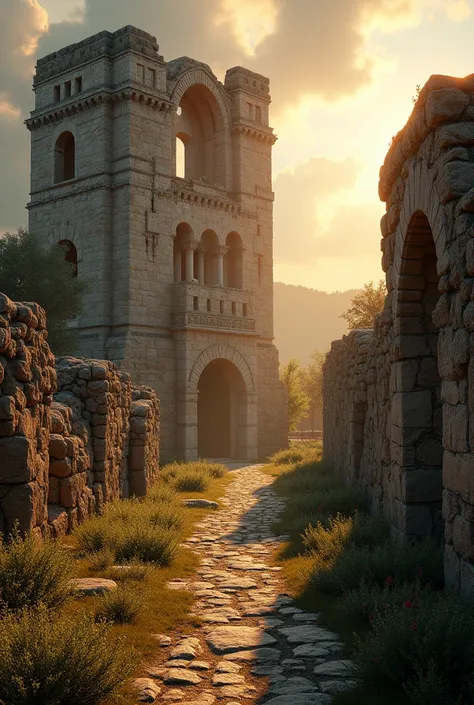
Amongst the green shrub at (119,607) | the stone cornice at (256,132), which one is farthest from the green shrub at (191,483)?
the stone cornice at (256,132)

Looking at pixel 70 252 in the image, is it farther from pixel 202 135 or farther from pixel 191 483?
pixel 191 483

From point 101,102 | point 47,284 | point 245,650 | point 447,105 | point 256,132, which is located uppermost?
point 256,132

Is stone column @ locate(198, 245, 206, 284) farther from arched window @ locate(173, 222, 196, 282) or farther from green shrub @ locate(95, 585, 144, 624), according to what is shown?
green shrub @ locate(95, 585, 144, 624)

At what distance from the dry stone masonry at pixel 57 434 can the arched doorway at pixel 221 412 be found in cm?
1202

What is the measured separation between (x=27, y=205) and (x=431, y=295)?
20274 mm

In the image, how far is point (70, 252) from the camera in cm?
2466

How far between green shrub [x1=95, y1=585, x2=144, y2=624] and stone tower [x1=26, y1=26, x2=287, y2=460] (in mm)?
16174

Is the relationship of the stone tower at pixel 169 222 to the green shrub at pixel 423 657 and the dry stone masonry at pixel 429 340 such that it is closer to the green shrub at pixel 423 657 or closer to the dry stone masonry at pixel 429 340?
the dry stone masonry at pixel 429 340

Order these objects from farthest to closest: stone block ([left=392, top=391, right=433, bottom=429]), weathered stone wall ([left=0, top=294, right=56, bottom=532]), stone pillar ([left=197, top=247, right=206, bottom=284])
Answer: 1. stone pillar ([left=197, top=247, right=206, bottom=284])
2. stone block ([left=392, top=391, right=433, bottom=429])
3. weathered stone wall ([left=0, top=294, right=56, bottom=532])

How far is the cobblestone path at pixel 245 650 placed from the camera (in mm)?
4445

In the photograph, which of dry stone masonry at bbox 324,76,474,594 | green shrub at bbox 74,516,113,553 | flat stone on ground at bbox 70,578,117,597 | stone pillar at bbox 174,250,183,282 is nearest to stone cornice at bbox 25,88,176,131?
stone pillar at bbox 174,250,183,282

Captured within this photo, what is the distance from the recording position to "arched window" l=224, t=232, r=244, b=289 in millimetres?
26422

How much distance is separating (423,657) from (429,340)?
411 centimetres

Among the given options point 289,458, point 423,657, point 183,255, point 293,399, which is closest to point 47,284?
point 183,255
